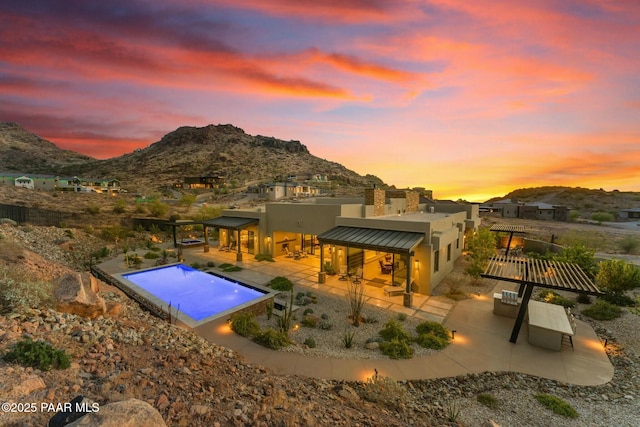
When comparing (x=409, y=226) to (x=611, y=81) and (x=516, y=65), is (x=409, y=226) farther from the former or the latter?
(x=611, y=81)

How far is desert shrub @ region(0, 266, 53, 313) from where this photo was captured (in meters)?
6.37

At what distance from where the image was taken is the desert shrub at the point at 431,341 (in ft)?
30.2

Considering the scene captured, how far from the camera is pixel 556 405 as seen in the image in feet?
21.5

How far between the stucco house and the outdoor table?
4791 millimetres

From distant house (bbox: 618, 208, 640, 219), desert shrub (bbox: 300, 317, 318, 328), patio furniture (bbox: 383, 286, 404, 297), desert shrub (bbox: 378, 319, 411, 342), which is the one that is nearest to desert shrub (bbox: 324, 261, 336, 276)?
patio furniture (bbox: 383, 286, 404, 297)

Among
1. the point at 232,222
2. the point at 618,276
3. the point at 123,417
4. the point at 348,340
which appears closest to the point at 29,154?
the point at 232,222

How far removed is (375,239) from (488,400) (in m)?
8.85

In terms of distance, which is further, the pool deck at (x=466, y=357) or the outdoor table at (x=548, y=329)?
the outdoor table at (x=548, y=329)

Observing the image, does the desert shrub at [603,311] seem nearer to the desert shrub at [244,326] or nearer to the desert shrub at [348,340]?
the desert shrub at [348,340]

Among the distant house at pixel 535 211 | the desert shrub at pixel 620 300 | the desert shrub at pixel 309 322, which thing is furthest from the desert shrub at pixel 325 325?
the distant house at pixel 535 211

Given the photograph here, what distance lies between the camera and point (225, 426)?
404 cm

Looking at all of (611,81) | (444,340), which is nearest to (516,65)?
(611,81)

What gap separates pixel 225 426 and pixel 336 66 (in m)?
21.7

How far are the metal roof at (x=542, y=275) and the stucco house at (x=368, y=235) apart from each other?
11.7 ft
